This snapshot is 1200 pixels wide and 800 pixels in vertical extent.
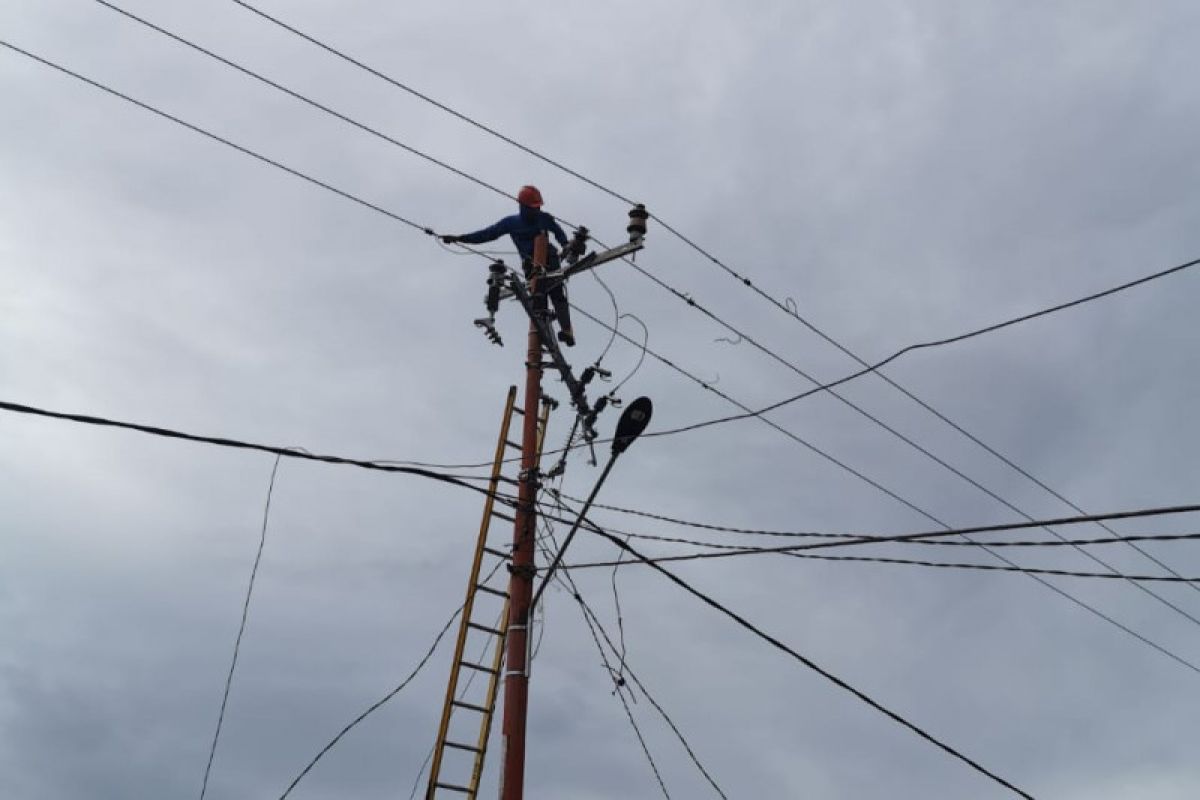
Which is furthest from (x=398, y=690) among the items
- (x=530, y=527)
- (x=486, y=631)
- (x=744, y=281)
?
(x=744, y=281)

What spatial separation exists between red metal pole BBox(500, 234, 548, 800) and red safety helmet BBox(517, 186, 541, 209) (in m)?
1.26

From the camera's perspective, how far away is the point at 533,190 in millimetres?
12805

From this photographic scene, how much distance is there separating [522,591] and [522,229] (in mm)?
4543

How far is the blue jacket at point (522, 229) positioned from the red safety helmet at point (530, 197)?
0.06 meters

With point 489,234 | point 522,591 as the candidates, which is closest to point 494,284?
point 489,234

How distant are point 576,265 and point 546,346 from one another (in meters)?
0.96

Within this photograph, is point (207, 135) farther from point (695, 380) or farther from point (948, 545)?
point (948, 545)

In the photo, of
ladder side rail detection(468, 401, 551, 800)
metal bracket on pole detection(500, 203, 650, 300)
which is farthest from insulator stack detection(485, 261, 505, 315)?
ladder side rail detection(468, 401, 551, 800)

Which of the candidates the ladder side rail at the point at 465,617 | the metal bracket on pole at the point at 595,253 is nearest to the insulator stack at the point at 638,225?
the metal bracket on pole at the point at 595,253

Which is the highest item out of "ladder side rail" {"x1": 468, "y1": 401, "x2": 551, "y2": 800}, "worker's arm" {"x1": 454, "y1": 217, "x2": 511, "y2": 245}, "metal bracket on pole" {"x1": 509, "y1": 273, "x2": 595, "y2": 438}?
"worker's arm" {"x1": 454, "y1": 217, "x2": 511, "y2": 245}

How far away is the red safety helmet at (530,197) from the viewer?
1271 centimetres

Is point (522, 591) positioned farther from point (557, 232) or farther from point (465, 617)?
point (557, 232)

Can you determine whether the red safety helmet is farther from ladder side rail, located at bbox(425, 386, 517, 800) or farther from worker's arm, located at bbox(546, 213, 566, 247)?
ladder side rail, located at bbox(425, 386, 517, 800)

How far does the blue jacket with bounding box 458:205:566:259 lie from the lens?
497 inches
